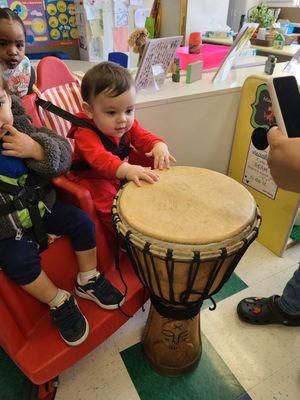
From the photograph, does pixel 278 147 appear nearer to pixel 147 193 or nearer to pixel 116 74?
pixel 147 193

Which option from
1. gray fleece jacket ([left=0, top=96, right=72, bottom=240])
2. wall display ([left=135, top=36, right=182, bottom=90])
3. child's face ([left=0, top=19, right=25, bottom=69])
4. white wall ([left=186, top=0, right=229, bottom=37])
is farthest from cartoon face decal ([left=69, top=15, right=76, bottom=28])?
gray fleece jacket ([left=0, top=96, right=72, bottom=240])

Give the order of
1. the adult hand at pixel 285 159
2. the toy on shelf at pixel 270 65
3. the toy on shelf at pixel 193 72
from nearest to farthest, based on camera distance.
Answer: the adult hand at pixel 285 159, the toy on shelf at pixel 193 72, the toy on shelf at pixel 270 65

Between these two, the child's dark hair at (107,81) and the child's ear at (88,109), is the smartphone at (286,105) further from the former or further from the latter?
the child's ear at (88,109)

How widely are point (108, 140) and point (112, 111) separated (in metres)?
0.13

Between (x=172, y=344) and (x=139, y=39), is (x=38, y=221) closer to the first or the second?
(x=172, y=344)

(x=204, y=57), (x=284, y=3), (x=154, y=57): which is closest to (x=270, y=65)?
(x=204, y=57)

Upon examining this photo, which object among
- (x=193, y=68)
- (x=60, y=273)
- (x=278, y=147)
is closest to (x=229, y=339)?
(x=60, y=273)

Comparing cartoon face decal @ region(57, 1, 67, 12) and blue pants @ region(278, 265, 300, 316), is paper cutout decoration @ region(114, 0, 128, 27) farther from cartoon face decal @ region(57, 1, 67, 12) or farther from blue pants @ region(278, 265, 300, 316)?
blue pants @ region(278, 265, 300, 316)

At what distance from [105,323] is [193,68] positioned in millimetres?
1288

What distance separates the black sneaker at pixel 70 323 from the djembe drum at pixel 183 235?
0.78ft

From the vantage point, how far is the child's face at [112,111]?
96cm

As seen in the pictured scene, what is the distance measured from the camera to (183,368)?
1.02 metres

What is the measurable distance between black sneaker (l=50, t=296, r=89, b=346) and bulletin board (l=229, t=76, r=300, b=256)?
1044mm

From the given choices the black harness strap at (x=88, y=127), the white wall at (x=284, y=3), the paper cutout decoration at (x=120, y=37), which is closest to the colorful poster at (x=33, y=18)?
the paper cutout decoration at (x=120, y=37)
